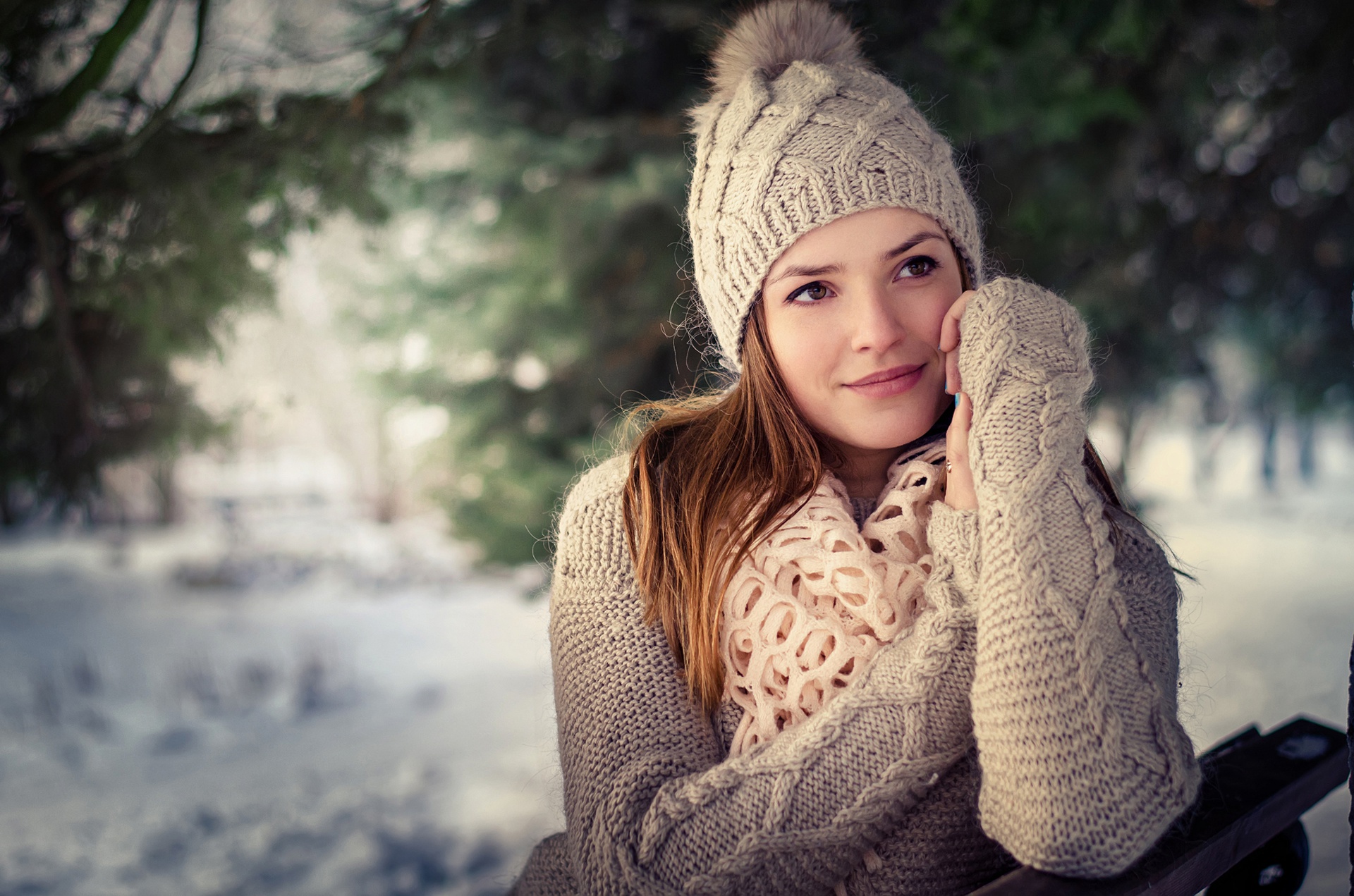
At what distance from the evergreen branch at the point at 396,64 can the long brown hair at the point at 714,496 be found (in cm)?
116

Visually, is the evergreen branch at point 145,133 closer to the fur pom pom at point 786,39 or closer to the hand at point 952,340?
the fur pom pom at point 786,39

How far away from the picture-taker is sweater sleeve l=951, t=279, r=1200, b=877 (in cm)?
109

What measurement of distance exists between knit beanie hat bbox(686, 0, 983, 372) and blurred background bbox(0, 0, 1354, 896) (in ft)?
1.88

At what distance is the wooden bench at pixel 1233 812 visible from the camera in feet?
3.60

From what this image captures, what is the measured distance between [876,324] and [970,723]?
68 cm

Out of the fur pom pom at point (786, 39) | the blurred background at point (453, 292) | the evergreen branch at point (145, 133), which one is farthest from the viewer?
the blurred background at point (453, 292)

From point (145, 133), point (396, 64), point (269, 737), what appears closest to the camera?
point (145, 133)

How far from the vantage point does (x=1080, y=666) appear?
111 cm

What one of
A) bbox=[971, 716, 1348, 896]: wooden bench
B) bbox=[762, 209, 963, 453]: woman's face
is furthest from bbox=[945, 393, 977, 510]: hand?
bbox=[971, 716, 1348, 896]: wooden bench

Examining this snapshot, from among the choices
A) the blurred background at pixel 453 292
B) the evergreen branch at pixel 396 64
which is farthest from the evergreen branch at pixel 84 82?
the evergreen branch at pixel 396 64

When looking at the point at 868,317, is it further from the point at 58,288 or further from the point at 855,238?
the point at 58,288

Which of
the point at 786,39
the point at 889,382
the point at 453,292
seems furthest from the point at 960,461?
the point at 453,292

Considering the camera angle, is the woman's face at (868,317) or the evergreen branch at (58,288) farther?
the evergreen branch at (58,288)

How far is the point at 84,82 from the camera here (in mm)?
1747
